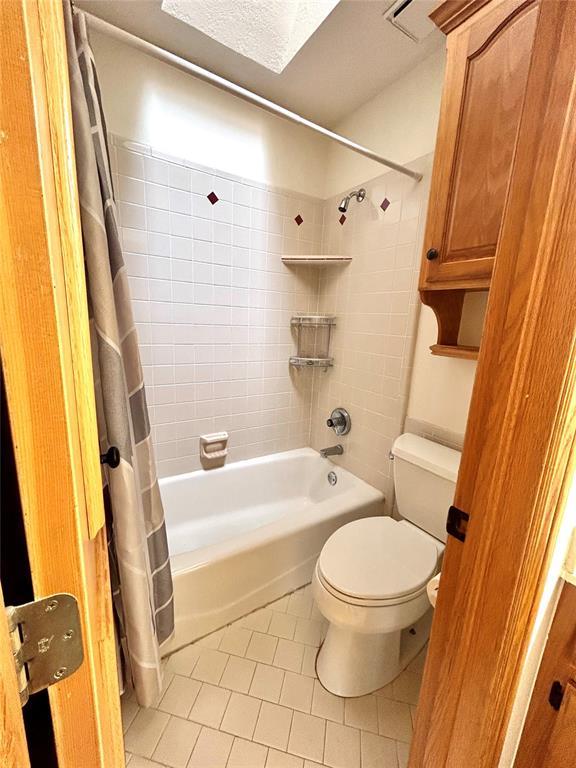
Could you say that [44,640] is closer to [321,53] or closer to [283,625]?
[283,625]

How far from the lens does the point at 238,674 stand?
1.19 metres

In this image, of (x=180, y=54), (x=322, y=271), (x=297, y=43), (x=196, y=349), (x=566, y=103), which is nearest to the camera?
(x=566, y=103)

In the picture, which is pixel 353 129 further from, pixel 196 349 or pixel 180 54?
pixel 196 349

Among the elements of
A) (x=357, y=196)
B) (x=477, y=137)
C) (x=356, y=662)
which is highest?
(x=357, y=196)

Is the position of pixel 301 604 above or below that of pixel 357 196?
below

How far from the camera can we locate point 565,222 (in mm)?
427

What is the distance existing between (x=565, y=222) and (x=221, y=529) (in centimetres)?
194

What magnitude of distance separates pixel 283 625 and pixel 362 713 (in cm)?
41

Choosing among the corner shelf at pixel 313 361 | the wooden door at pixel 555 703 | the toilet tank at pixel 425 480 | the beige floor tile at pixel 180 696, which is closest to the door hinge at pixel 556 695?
the wooden door at pixel 555 703

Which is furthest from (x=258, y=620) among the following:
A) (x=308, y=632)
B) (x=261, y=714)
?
(x=261, y=714)

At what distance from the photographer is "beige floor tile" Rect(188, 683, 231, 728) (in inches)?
41.4

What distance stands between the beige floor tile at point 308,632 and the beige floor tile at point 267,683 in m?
0.15

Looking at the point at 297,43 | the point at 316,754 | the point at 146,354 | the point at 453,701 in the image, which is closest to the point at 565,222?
the point at 453,701

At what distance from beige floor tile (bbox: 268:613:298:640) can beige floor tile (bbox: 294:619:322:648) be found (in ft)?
0.07
